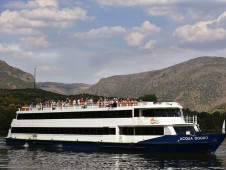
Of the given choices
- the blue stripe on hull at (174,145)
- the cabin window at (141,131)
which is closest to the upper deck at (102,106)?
the cabin window at (141,131)

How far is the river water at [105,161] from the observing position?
136 feet

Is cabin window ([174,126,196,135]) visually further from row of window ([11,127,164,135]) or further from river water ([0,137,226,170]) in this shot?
river water ([0,137,226,170])

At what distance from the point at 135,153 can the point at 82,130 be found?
7.63m

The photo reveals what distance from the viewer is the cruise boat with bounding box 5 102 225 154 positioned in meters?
48.2

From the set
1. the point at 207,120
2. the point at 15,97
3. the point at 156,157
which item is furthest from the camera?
the point at 15,97

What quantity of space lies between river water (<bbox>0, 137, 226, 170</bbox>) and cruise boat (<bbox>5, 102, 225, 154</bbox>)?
4.16 ft

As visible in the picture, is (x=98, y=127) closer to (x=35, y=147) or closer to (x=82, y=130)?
(x=82, y=130)

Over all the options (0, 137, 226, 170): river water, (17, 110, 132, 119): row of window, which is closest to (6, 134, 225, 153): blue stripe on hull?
(0, 137, 226, 170): river water

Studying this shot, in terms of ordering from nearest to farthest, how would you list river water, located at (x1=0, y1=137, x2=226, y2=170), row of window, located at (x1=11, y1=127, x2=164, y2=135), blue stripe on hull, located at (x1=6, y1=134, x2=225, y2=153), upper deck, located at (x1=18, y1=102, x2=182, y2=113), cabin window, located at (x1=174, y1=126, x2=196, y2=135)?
river water, located at (x1=0, y1=137, x2=226, y2=170) < blue stripe on hull, located at (x1=6, y1=134, x2=225, y2=153) < cabin window, located at (x1=174, y1=126, x2=196, y2=135) < row of window, located at (x1=11, y1=127, x2=164, y2=135) < upper deck, located at (x1=18, y1=102, x2=182, y2=113)

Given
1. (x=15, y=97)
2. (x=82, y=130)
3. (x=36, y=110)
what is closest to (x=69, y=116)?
(x=82, y=130)

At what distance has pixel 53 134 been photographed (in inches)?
2313

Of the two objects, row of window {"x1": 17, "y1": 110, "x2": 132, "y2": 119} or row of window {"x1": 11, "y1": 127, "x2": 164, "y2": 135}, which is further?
row of window {"x1": 17, "y1": 110, "x2": 132, "y2": 119}

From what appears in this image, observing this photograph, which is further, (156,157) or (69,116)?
(69,116)

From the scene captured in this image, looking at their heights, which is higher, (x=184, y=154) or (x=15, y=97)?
(x=15, y=97)
